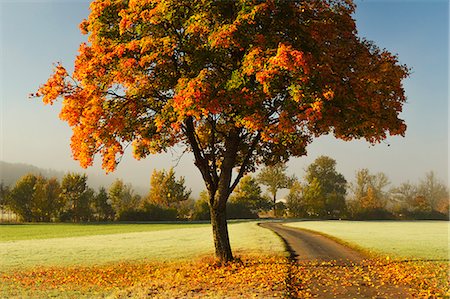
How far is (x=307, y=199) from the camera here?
346 feet

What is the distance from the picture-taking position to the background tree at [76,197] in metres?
97.2

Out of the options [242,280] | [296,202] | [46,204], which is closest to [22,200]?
[46,204]

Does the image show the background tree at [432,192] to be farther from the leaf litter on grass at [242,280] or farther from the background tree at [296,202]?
the leaf litter on grass at [242,280]

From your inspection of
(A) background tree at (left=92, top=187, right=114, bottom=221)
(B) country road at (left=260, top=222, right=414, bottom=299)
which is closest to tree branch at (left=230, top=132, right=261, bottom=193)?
(B) country road at (left=260, top=222, right=414, bottom=299)

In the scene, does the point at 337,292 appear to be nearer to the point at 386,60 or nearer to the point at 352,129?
the point at 352,129

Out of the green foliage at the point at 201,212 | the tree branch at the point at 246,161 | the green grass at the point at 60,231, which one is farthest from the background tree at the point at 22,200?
the tree branch at the point at 246,161

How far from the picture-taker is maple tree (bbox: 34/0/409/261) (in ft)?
47.9

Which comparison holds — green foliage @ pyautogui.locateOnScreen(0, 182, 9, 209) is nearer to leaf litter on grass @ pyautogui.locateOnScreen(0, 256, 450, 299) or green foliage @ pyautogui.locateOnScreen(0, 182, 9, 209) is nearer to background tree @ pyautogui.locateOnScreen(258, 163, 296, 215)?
background tree @ pyautogui.locateOnScreen(258, 163, 296, 215)

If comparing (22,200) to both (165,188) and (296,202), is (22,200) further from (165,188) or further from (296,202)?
(296,202)

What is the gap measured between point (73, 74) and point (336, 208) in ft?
328

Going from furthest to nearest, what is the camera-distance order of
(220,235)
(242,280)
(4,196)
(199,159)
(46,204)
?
(4,196), (46,204), (199,159), (220,235), (242,280)

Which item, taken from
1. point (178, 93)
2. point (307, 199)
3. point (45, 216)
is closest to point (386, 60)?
point (178, 93)

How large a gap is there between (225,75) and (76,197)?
94653mm

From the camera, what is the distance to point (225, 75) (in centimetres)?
1609
